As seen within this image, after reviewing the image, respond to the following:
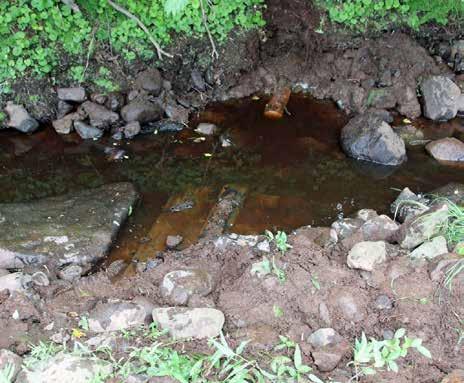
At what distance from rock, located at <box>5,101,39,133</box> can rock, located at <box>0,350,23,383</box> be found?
402 cm

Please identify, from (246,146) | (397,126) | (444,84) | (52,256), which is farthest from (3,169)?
(444,84)

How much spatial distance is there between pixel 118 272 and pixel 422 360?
8.84 ft

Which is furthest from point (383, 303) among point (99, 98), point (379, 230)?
point (99, 98)

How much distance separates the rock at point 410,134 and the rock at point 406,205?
1.23m

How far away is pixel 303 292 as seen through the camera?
3727 millimetres

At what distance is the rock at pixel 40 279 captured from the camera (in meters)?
4.31

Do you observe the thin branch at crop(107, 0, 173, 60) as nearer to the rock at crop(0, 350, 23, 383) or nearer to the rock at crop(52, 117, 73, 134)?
the rock at crop(52, 117, 73, 134)

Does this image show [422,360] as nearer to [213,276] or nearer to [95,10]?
A: [213,276]

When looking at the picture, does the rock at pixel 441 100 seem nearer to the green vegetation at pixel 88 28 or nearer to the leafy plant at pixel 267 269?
the green vegetation at pixel 88 28

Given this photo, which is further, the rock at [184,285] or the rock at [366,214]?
the rock at [366,214]

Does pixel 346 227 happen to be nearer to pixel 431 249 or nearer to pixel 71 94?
pixel 431 249

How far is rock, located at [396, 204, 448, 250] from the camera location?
4.16 meters

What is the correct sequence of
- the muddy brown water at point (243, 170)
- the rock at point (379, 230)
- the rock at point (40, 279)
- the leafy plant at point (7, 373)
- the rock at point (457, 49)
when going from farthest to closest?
the rock at point (457, 49) < the muddy brown water at point (243, 170) < the rock at point (379, 230) < the rock at point (40, 279) < the leafy plant at point (7, 373)

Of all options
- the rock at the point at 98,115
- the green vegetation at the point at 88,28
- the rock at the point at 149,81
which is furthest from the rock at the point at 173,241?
the green vegetation at the point at 88,28
